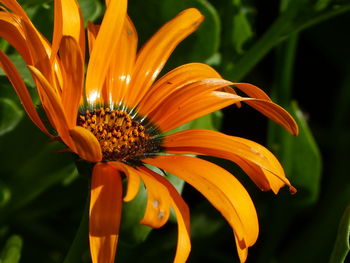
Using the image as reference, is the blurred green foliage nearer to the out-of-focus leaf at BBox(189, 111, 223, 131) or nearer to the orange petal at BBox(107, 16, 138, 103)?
the out-of-focus leaf at BBox(189, 111, 223, 131)

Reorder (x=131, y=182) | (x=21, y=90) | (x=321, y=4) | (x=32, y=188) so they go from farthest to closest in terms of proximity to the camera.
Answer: (x=321, y=4)
(x=32, y=188)
(x=21, y=90)
(x=131, y=182)

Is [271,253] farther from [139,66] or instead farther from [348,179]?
[139,66]

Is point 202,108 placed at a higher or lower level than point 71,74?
lower

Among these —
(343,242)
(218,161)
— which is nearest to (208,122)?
(218,161)

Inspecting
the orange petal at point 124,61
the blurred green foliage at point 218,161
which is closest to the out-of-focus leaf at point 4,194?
the blurred green foliage at point 218,161

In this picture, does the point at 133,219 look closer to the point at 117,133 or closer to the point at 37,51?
the point at 117,133

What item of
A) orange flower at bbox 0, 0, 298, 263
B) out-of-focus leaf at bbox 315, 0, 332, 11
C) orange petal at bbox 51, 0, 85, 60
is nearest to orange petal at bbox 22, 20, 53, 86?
orange flower at bbox 0, 0, 298, 263
